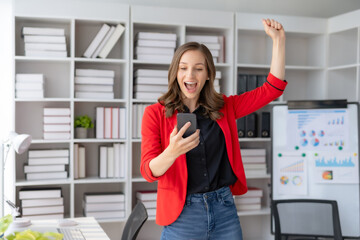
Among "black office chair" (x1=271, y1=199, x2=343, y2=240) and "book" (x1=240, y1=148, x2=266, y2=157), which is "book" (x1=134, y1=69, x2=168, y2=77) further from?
"black office chair" (x1=271, y1=199, x2=343, y2=240)

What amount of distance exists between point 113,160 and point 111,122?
1.08ft

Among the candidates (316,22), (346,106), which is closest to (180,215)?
(346,106)

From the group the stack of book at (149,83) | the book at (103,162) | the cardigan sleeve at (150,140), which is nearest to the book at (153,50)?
the stack of book at (149,83)

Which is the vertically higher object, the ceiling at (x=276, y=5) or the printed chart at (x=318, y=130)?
the ceiling at (x=276, y=5)

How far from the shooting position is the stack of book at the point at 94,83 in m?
3.76

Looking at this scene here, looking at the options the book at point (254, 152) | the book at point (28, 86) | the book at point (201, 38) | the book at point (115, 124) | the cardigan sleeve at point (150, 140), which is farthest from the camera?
the book at point (254, 152)

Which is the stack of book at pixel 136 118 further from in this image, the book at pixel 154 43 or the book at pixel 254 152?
the book at pixel 254 152

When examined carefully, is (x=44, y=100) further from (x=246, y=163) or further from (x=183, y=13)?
(x=246, y=163)

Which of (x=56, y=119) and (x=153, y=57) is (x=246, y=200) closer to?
(x=153, y=57)

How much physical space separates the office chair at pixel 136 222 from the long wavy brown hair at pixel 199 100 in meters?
0.50

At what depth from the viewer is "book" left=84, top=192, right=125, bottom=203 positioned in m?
3.81

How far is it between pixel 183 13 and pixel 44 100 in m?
1.39

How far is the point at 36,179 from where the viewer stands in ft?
12.1

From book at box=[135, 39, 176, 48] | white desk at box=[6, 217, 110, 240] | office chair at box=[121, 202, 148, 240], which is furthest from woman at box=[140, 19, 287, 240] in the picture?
book at box=[135, 39, 176, 48]
